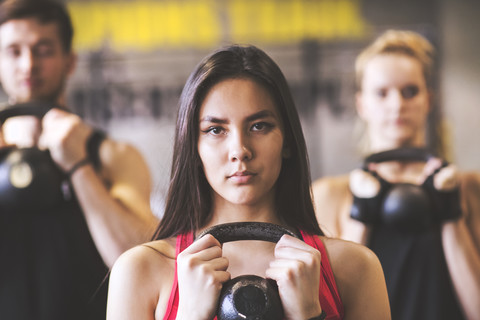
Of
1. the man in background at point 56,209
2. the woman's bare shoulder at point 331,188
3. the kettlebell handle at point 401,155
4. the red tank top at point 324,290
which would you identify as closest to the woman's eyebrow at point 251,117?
the red tank top at point 324,290

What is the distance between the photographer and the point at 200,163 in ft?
3.73

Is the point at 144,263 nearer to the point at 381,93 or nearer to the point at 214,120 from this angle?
the point at 214,120

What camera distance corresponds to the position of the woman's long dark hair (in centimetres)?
110

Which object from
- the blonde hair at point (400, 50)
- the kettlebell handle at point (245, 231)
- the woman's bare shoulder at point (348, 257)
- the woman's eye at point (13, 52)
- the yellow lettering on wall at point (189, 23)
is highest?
the yellow lettering on wall at point (189, 23)

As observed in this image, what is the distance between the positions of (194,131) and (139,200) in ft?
2.34

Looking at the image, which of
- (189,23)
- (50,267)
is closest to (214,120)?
(50,267)

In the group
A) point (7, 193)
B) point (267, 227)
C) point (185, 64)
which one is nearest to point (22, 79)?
point (7, 193)

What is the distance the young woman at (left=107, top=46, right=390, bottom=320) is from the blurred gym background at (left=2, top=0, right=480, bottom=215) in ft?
13.9

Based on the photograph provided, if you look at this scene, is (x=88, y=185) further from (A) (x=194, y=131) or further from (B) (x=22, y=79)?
(A) (x=194, y=131)

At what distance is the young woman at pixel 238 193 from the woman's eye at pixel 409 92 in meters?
0.87

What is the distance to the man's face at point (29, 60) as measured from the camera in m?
1.69

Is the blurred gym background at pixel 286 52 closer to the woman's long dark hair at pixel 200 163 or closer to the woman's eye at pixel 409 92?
the woman's eye at pixel 409 92

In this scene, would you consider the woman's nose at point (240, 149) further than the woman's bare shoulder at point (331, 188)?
No

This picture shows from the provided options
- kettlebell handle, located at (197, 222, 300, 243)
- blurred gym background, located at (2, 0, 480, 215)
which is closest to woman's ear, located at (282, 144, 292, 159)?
kettlebell handle, located at (197, 222, 300, 243)
